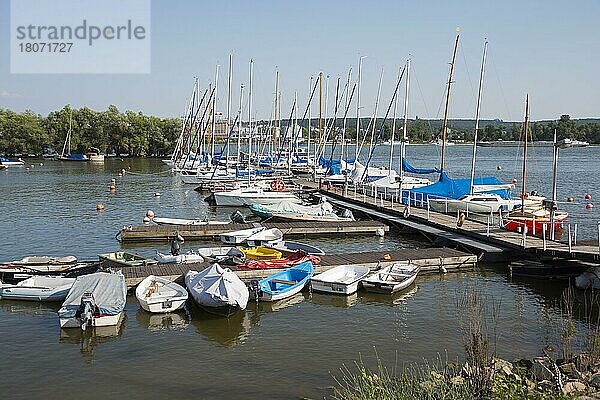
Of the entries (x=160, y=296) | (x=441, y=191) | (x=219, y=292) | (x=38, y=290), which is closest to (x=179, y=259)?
(x=160, y=296)

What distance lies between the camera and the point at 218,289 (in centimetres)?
1875

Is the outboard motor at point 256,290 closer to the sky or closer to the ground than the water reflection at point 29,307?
closer to the sky

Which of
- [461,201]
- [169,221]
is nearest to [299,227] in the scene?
[169,221]

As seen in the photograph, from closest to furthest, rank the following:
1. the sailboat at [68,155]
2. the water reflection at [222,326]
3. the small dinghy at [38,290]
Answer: the water reflection at [222,326] < the small dinghy at [38,290] < the sailboat at [68,155]

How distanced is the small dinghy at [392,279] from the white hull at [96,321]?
27.5 ft

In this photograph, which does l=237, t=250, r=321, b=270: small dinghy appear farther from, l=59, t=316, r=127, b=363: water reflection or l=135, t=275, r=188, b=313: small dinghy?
l=59, t=316, r=127, b=363: water reflection

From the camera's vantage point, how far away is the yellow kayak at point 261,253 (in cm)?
2436

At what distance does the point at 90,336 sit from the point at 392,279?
403 inches

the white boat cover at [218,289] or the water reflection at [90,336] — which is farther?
the white boat cover at [218,289]

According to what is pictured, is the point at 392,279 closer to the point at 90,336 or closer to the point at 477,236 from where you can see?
the point at 477,236

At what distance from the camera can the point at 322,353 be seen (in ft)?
52.3

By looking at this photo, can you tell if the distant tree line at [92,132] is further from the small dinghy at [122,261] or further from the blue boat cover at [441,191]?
the small dinghy at [122,261]

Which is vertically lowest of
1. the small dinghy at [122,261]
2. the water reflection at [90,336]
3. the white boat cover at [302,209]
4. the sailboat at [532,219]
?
the water reflection at [90,336]

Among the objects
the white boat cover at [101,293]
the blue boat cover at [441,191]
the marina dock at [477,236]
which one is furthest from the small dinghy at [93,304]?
the blue boat cover at [441,191]
